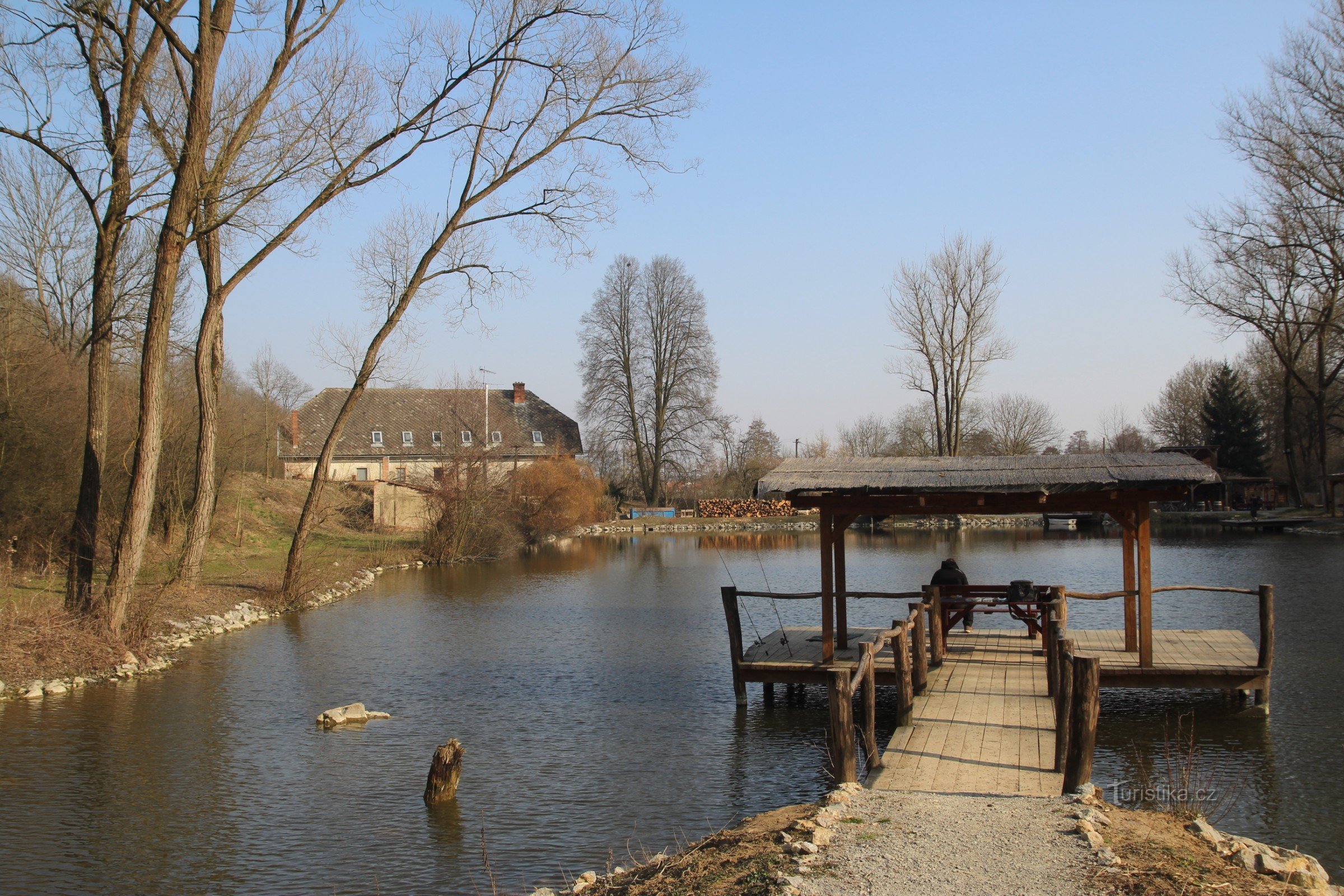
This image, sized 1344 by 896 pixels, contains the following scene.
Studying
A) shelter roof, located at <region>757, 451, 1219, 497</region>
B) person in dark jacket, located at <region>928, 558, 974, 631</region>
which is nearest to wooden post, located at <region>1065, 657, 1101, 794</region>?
shelter roof, located at <region>757, 451, 1219, 497</region>

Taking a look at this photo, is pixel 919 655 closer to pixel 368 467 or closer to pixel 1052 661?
pixel 1052 661

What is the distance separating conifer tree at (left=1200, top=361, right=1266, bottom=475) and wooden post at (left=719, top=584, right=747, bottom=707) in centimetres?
5527

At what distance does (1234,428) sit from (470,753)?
59.6m

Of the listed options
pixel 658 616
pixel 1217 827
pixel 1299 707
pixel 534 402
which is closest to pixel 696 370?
pixel 534 402

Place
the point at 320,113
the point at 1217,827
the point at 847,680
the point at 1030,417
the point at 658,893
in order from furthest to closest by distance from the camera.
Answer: the point at 1030,417 → the point at 320,113 → the point at 1217,827 → the point at 847,680 → the point at 658,893

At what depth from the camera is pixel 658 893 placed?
5844 millimetres

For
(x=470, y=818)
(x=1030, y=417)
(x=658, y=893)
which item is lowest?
(x=470, y=818)

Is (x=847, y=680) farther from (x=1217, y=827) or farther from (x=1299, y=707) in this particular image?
(x=1299, y=707)

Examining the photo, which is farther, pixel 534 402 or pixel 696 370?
pixel 534 402

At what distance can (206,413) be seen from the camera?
68.5 feet

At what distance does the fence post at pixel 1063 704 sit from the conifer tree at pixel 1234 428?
5779cm

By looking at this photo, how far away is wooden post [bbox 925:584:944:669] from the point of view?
42.5ft

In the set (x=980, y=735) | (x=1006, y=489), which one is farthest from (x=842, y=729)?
(x=1006, y=489)

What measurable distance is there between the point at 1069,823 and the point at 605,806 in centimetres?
432
